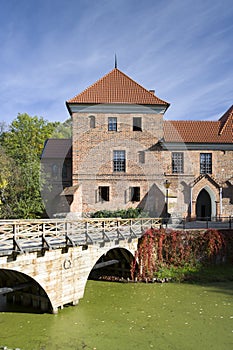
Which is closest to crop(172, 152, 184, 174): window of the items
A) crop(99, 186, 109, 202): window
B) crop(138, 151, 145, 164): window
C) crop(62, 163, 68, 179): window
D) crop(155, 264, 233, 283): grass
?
crop(138, 151, 145, 164): window

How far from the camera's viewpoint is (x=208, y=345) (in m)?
9.44

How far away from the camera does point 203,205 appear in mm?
26297

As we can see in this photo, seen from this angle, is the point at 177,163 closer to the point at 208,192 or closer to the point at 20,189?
the point at 208,192

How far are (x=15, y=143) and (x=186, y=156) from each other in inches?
821

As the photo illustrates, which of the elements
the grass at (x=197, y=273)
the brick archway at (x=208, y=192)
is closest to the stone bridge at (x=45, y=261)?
the grass at (x=197, y=273)

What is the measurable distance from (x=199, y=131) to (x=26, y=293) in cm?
1973

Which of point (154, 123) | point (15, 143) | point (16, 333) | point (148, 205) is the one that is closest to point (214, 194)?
point (148, 205)

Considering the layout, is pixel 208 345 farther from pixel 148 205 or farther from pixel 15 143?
pixel 15 143

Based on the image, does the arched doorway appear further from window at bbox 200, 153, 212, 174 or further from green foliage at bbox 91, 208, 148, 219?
green foliage at bbox 91, 208, 148, 219

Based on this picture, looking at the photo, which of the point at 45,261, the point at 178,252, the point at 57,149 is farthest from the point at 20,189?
the point at 45,261

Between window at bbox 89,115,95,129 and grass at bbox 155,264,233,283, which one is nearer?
grass at bbox 155,264,233,283

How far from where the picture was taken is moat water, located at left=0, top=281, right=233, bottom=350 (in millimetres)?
9522

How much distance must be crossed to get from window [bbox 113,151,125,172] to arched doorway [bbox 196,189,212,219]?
7.08m

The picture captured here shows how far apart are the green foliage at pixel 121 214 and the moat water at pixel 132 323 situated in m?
8.10
